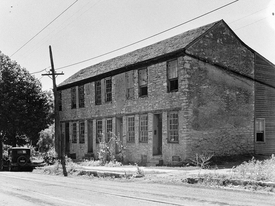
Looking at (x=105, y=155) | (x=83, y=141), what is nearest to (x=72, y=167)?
(x=105, y=155)

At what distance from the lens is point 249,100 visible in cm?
2145

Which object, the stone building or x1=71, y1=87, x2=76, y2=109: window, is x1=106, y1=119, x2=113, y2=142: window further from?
x1=71, y1=87, x2=76, y2=109: window

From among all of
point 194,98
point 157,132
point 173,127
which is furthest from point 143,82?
point 194,98

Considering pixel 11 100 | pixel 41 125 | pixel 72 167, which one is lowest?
pixel 72 167

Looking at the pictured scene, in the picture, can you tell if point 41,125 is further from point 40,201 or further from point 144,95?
point 40,201

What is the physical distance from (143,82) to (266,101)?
24.4 feet

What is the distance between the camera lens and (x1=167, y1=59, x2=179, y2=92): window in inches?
784

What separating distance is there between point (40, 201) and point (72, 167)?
12346mm

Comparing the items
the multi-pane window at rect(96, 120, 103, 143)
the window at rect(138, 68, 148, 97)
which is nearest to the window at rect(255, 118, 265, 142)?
the window at rect(138, 68, 148, 97)

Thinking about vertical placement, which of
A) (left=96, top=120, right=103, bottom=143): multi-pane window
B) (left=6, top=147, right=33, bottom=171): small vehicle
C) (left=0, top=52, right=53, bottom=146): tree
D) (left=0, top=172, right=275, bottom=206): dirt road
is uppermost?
(left=0, top=52, right=53, bottom=146): tree

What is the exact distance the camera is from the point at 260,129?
72.1 feet

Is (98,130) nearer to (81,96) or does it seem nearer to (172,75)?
(81,96)

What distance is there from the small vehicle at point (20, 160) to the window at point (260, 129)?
16244mm

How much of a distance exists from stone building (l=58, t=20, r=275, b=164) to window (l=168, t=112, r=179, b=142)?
53 mm
